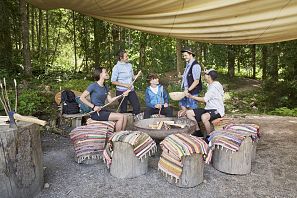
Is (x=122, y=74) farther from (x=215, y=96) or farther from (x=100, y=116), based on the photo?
(x=215, y=96)

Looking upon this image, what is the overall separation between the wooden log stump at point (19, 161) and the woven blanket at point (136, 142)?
0.85 metres

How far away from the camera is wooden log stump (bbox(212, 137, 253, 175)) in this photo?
138 inches

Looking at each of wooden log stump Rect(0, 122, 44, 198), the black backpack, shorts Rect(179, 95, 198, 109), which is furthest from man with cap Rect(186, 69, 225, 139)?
wooden log stump Rect(0, 122, 44, 198)

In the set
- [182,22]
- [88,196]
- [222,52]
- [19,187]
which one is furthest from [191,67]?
[222,52]

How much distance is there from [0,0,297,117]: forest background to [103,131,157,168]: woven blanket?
9.27 feet

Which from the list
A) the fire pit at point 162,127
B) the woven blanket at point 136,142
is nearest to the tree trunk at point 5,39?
the fire pit at point 162,127

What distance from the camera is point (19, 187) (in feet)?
9.15

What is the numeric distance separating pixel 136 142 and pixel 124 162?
285 mm

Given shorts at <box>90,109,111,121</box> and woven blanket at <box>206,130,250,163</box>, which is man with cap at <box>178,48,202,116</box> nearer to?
woven blanket at <box>206,130,250,163</box>

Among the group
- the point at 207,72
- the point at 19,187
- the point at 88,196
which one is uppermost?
the point at 207,72

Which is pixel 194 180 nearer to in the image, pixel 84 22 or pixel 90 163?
pixel 90 163

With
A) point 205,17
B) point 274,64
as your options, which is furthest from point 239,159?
point 274,64

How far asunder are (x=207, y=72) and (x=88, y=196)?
2.34m

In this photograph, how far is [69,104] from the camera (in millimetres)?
5219
